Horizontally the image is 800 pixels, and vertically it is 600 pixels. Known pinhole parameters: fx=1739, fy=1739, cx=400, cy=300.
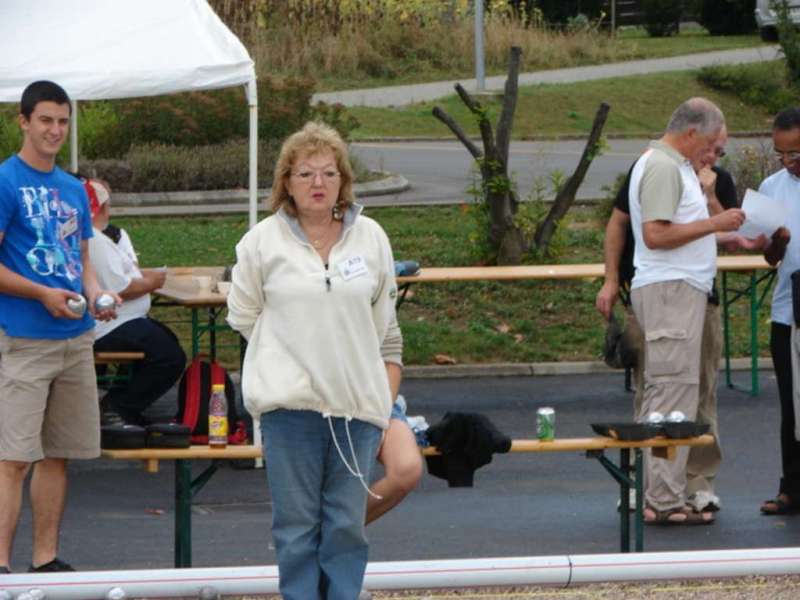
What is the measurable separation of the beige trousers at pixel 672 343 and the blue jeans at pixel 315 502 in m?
2.55

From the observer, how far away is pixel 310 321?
5.68 meters

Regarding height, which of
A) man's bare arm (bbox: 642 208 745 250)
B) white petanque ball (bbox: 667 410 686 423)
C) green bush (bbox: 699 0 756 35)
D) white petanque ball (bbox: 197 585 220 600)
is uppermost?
green bush (bbox: 699 0 756 35)

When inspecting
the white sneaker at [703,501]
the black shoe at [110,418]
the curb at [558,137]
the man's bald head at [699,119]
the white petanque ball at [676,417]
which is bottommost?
the white sneaker at [703,501]

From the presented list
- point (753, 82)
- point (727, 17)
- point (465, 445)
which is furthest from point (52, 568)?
point (727, 17)

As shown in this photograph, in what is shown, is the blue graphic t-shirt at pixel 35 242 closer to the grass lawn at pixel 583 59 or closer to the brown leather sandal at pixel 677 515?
the brown leather sandal at pixel 677 515

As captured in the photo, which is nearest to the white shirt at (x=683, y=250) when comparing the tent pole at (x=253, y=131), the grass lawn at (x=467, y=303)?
the tent pole at (x=253, y=131)

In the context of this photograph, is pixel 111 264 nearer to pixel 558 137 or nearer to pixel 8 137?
pixel 8 137

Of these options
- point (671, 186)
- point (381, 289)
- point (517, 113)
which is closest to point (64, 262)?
point (381, 289)

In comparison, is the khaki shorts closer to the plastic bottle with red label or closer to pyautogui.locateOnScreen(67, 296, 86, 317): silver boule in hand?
pyautogui.locateOnScreen(67, 296, 86, 317): silver boule in hand

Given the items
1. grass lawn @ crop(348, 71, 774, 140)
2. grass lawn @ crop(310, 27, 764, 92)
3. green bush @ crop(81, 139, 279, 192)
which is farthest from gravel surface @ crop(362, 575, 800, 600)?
grass lawn @ crop(310, 27, 764, 92)

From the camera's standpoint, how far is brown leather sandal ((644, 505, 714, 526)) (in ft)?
27.5

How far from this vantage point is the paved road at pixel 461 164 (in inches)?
806

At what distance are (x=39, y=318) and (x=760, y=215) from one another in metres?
3.46

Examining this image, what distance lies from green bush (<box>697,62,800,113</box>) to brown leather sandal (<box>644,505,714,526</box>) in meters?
21.8
